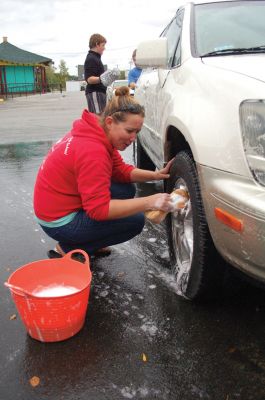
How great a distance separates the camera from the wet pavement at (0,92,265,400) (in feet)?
5.90

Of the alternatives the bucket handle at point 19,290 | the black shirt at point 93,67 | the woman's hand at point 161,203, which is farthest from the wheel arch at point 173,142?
the black shirt at point 93,67

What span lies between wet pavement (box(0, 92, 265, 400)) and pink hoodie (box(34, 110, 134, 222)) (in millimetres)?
575

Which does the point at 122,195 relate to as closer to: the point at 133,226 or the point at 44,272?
the point at 133,226

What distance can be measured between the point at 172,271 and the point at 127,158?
408 centimetres

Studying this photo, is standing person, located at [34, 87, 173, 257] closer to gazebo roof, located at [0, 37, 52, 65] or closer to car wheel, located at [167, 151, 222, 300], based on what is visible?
car wheel, located at [167, 151, 222, 300]

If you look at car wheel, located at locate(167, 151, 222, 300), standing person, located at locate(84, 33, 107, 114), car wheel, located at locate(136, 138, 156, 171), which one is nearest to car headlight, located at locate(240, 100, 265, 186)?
car wheel, located at locate(167, 151, 222, 300)

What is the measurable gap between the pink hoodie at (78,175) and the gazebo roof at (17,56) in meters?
35.5

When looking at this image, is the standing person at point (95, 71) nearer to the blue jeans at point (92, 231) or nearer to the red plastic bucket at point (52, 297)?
the blue jeans at point (92, 231)

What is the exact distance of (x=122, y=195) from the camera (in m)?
2.99

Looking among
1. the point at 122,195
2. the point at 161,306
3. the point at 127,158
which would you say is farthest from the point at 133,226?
the point at 127,158

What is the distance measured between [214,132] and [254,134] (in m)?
0.21

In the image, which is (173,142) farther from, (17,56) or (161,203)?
(17,56)

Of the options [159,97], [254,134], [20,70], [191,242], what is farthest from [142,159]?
[20,70]

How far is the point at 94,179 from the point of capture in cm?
218
